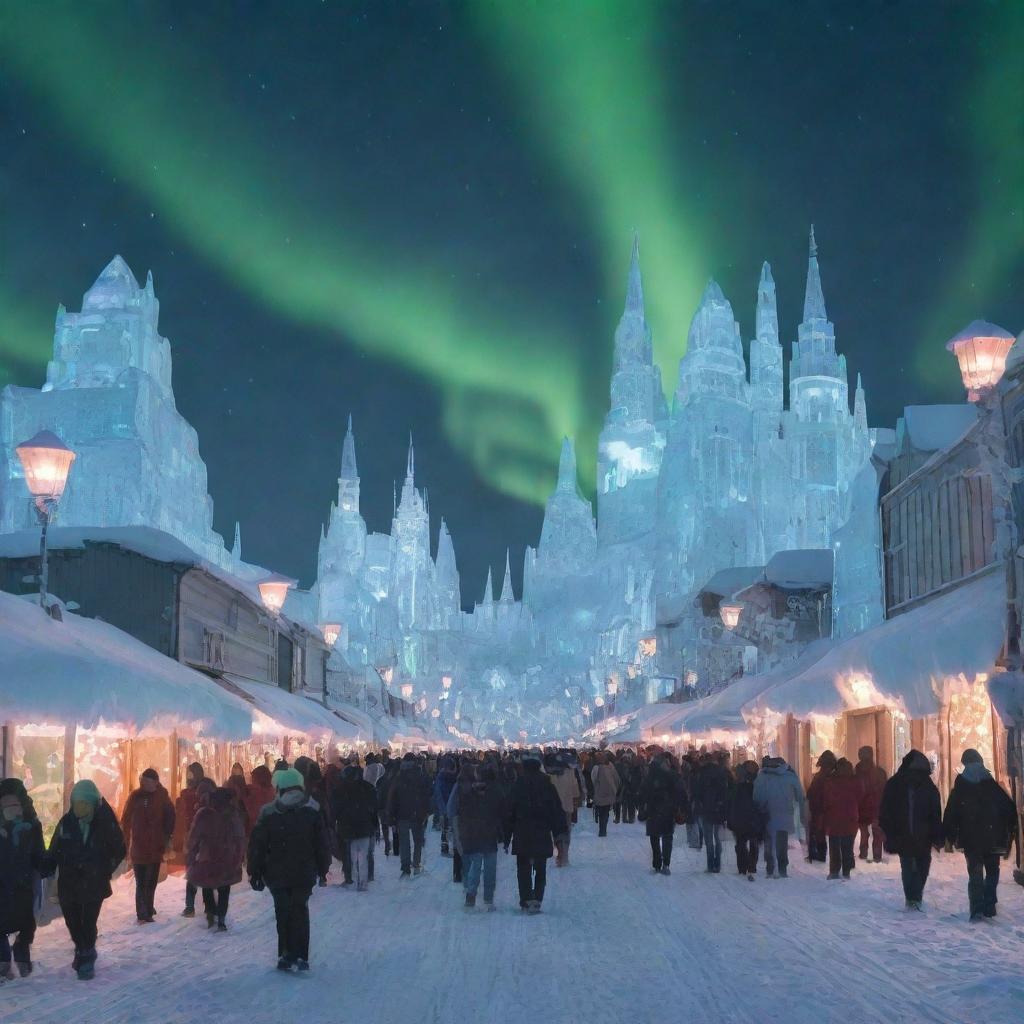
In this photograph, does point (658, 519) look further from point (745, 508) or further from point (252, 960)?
point (252, 960)

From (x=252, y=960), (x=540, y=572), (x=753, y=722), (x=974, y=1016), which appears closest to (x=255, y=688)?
(x=753, y=722)

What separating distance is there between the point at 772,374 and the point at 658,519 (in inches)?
723

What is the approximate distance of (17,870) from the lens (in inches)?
347

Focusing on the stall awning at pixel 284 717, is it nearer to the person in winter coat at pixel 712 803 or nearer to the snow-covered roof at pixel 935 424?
the person in winter coat at pixel 712 803

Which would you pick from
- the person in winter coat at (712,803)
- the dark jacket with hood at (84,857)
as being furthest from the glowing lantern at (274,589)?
the dark jacket with hood at (84,857)

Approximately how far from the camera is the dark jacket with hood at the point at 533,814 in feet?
42.9

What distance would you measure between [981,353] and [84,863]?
9.93 meters

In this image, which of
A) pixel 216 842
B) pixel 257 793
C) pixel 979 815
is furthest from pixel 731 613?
pixel 216 842

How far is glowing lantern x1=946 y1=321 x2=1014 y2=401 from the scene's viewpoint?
1372cm

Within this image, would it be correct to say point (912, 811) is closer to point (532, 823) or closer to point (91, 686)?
point (532, 823)

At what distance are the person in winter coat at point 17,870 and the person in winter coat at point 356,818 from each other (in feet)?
19.9

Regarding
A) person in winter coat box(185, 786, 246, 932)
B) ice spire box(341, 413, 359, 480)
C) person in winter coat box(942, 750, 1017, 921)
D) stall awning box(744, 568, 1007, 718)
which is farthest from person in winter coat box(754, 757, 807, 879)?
ice spire box(341, 413, 359, 480)

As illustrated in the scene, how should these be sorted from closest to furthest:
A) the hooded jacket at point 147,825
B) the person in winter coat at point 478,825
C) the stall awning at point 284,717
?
the hooded jacket at point 147,825, the person in winter coat at point 478,825, the stall awning at point 284,717

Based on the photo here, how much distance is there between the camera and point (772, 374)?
131m
